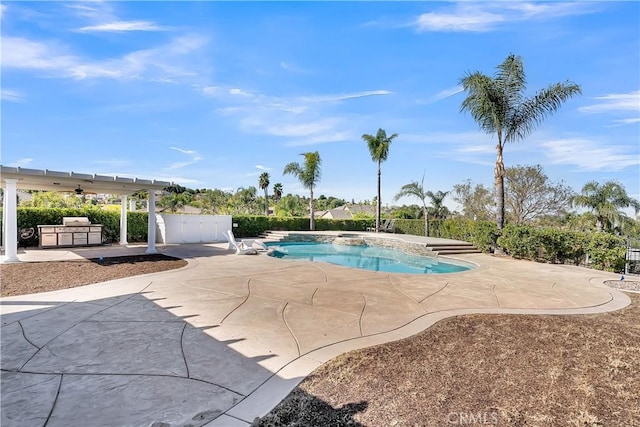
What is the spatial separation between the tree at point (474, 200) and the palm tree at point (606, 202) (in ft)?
21.7

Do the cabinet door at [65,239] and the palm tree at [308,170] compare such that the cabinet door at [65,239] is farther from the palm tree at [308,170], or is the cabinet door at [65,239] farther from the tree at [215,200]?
the tree at [215,200]

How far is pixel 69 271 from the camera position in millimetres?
8797

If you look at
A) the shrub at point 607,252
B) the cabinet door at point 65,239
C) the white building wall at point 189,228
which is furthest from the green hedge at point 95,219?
the shrub at point 607,252

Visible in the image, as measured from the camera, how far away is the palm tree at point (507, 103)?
1413 cm

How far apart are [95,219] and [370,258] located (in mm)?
14810

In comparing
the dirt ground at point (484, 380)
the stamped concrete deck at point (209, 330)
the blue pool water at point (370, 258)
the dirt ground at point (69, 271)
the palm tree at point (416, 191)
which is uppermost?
the palm tree at point (416, 191)

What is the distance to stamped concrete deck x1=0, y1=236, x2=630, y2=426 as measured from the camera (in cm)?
273

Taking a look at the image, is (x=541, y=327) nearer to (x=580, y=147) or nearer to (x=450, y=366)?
(x=450, y=366)

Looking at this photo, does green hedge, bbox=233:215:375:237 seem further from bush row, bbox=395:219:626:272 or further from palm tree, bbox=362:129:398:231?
bush row, bbox=395:219:626:272

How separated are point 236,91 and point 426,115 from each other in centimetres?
1162

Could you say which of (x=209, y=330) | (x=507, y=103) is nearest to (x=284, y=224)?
(x=507, y=103)

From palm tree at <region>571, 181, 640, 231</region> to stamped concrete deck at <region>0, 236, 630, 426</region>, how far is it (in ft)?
42.8

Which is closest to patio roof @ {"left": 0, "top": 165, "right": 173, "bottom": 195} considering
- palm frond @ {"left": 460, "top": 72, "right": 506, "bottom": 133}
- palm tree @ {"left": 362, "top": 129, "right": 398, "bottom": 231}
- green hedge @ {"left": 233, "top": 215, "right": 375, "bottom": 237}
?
green hedge @ {"left": 233, "top": 215, "right": 375, "bottom": 237}

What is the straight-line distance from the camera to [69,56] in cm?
1070
